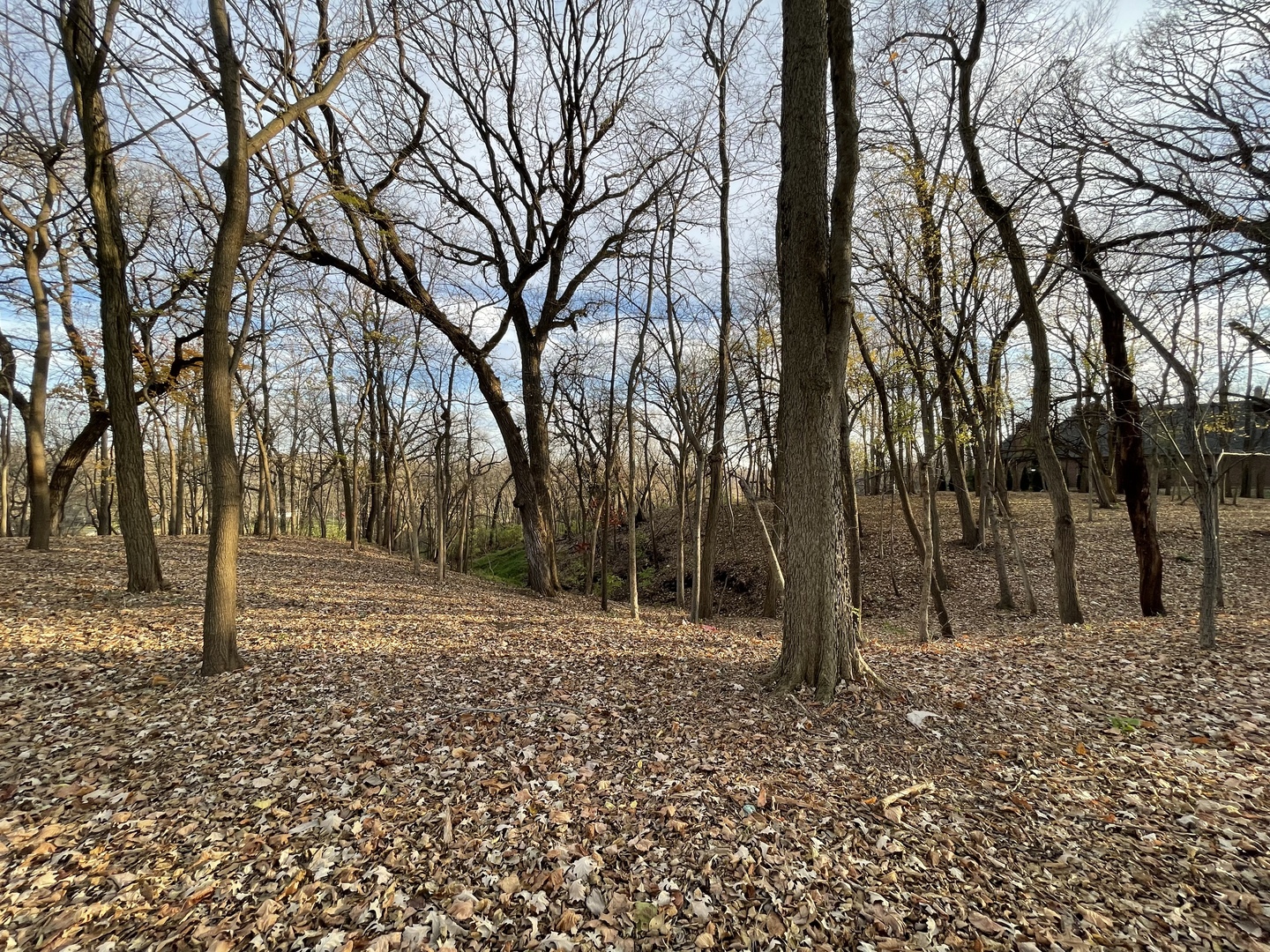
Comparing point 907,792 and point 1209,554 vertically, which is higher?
point 1209,554

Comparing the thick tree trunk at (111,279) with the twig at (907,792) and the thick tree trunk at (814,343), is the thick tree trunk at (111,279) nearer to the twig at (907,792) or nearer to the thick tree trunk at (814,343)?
the thick tree trunk at (814,343)

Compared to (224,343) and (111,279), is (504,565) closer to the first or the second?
(111,279)

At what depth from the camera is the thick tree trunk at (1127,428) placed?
8188mm

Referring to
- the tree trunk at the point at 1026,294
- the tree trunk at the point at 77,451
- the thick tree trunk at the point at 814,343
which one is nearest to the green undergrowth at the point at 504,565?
the tree trunk at the point at 77,451

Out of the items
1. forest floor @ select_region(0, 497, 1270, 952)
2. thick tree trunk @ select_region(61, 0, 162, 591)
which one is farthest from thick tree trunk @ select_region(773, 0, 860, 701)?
thick tree trunk @ select_region(61, 0, 162, 591)

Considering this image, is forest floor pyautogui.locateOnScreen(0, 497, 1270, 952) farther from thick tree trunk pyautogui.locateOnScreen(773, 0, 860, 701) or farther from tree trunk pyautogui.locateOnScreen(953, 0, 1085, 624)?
tree trunk pyautogui.locateOnScreen(953, 0, 1085, 624)

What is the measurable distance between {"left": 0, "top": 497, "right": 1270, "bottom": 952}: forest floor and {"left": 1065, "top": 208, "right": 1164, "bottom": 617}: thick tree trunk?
10.0 feet

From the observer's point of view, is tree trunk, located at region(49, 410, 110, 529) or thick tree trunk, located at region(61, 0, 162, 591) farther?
tree trunk, located at region(49, 410, 110, 529)

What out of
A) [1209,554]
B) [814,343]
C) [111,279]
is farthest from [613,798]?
[111,279]

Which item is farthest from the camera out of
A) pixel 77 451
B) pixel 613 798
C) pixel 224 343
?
pixel 77 451

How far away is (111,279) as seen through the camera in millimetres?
7453

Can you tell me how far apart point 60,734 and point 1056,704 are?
26.3ft

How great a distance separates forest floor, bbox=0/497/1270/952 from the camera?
103 inches

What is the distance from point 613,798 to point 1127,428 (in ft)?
32.7
